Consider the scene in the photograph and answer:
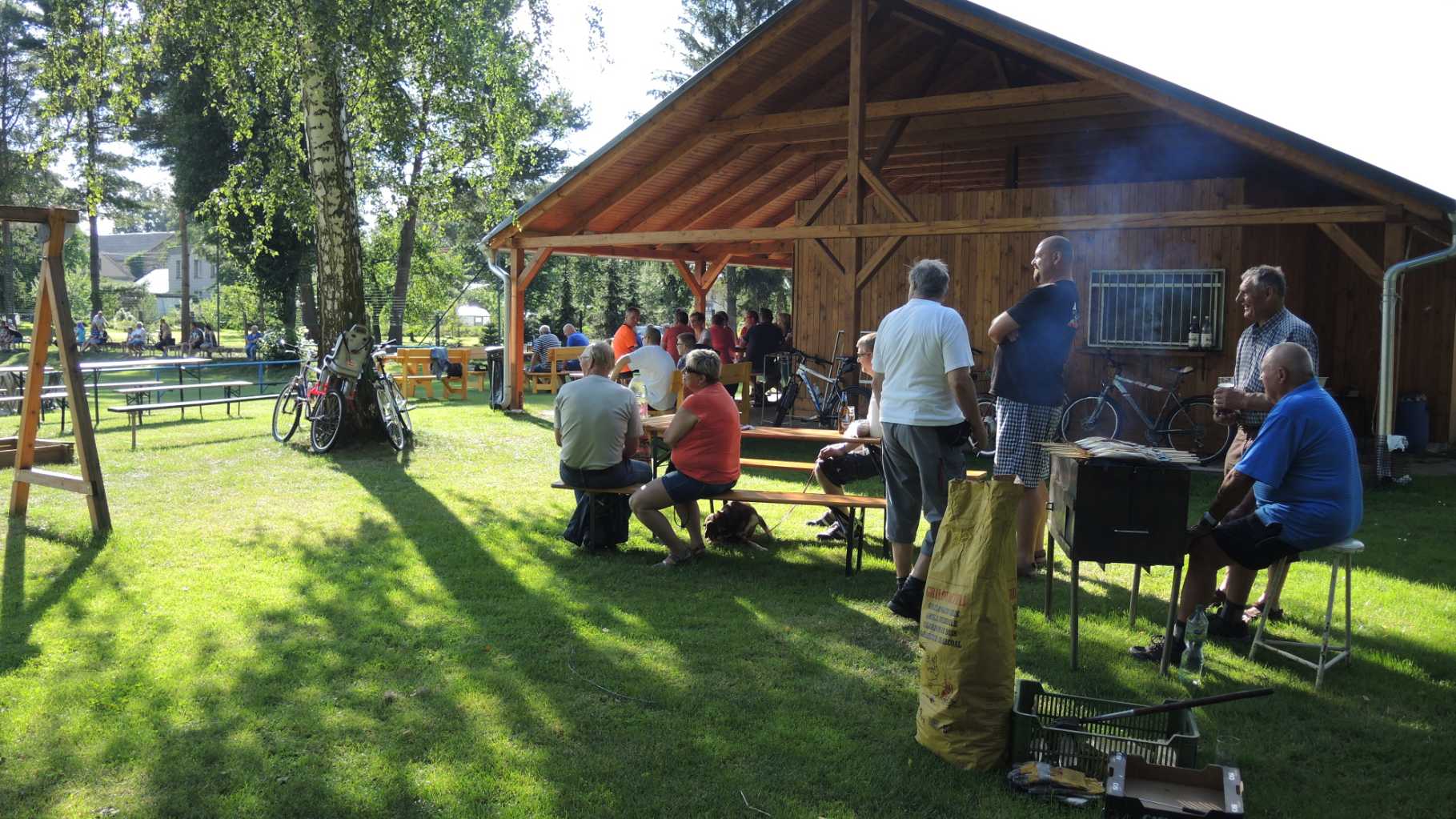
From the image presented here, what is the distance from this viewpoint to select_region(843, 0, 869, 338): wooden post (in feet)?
35.0

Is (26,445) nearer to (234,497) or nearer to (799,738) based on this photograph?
(234,497)

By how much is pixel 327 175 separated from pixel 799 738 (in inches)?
340

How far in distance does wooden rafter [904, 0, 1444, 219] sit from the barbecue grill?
5887 mm

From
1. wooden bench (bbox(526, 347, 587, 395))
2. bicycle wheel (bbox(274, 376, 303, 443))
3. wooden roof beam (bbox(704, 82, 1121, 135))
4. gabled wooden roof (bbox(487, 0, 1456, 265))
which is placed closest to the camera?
gabled wooden roof (bbox(487, 0, 1456, 265))

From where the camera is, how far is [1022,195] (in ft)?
39.3

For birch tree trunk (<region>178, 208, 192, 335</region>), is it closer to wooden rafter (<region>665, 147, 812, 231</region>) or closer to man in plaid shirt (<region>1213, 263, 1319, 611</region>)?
wooden rafter (<region>665, 147, 812, 231</region>)

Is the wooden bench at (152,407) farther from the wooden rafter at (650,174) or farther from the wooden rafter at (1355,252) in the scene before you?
the wooden rafter at (1355,252)

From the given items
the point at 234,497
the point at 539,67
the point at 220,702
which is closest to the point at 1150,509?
the point at 220,702

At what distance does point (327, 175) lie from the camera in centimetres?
1034

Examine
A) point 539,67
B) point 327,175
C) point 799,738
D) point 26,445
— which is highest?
point 539,67

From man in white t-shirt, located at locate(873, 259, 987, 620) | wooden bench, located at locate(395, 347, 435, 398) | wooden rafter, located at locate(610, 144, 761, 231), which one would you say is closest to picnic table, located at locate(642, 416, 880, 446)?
man in white t-shirt, located at locate(873, 259, 987, 620)

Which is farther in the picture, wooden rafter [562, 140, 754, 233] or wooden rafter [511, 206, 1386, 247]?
wooden rafter [562, 140, 754, 233]

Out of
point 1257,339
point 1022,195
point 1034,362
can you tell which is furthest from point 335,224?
point 1257,339

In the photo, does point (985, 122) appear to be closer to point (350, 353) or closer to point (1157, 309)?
point (1157, 309)
